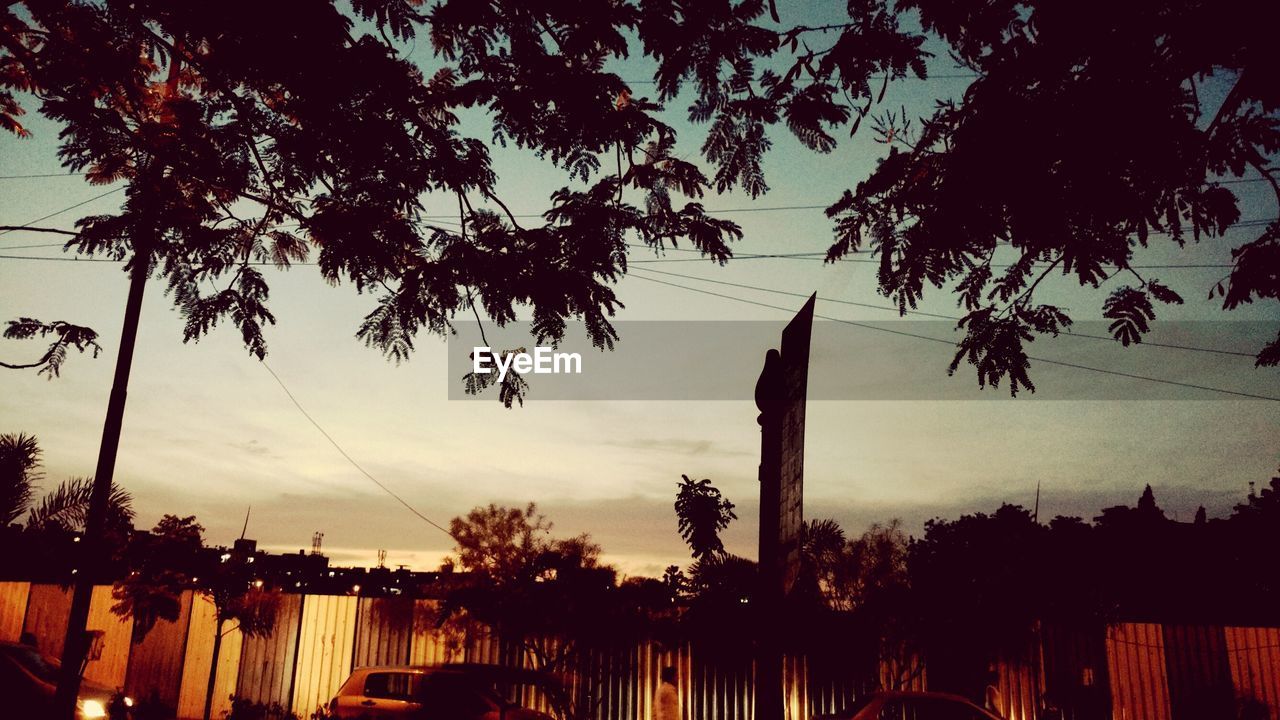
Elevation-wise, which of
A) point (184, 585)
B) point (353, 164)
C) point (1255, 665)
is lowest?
point (1255, 665)

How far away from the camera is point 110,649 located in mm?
17297

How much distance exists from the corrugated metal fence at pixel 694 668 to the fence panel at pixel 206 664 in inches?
0.9

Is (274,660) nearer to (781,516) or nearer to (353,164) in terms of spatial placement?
(353,164)

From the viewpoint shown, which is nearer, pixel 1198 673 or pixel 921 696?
pixel 921 696

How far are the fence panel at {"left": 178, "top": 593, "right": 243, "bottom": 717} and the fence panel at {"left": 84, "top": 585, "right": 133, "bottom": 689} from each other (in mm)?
1596

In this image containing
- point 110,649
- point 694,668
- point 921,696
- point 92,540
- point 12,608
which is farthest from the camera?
point 12,608

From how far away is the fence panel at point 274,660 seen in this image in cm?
1586

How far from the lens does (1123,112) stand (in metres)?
3.76

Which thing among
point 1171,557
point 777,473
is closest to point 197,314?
point 777,473

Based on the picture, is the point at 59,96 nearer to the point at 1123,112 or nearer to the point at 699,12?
the point at 699,12

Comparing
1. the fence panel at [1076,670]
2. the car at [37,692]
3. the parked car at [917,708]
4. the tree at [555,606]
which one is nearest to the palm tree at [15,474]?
the car at [37,692]

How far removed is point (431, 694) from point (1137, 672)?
43.2 ft

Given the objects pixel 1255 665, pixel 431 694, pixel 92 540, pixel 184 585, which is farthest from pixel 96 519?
pixel 1255 665

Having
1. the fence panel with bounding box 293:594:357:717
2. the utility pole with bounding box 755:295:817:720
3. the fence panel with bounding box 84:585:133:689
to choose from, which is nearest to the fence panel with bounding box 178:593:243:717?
the fence panel with bounding box 293:594:357:717
